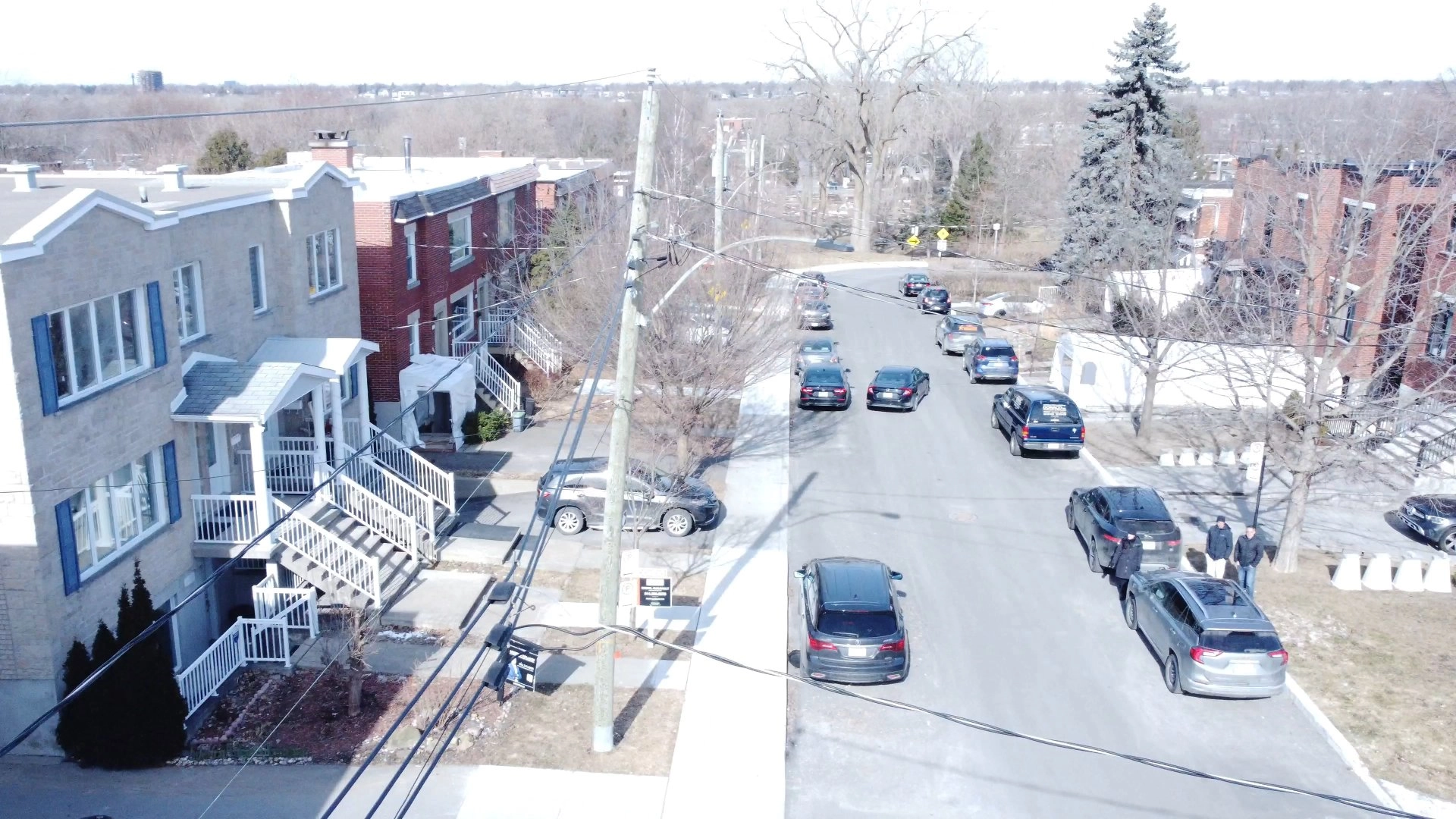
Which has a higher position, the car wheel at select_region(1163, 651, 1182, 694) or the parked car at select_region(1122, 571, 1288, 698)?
the parked car at select_region(1122, 571, 1288, 698)

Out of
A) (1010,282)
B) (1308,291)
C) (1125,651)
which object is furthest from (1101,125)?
(1125,651)

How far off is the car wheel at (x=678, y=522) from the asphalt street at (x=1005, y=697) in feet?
6.88

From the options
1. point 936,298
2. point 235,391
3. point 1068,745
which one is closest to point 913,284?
point 936,298

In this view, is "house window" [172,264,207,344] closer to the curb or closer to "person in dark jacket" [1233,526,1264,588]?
the curb

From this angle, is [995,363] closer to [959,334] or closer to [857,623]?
[959,334]

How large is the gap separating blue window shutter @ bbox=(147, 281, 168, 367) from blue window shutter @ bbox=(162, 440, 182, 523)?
4.04 ft

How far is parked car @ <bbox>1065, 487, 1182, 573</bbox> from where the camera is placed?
62.5 feet

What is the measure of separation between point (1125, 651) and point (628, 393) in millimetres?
9088

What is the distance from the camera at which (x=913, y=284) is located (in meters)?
51.6

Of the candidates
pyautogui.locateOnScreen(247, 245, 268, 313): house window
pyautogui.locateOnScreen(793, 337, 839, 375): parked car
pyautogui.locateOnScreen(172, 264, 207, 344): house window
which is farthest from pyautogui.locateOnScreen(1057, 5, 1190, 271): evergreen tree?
pyautogui.locateOnScreen(172, 264, 207, 344): house window

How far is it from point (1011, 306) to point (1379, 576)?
2790 cm

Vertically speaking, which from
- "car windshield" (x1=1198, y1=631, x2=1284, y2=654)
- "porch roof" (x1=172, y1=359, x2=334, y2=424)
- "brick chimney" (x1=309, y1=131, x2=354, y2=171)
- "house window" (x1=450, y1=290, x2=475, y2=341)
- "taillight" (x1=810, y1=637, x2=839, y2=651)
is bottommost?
"taillight" (x1=810, y1=637, x2=839, y2=651)

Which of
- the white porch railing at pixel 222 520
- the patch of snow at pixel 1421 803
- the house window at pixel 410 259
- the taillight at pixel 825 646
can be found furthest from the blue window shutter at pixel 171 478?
the patch of snow at pixel 1421 803

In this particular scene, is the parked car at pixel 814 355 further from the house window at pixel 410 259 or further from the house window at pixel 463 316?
the house window at pixel 410 259
